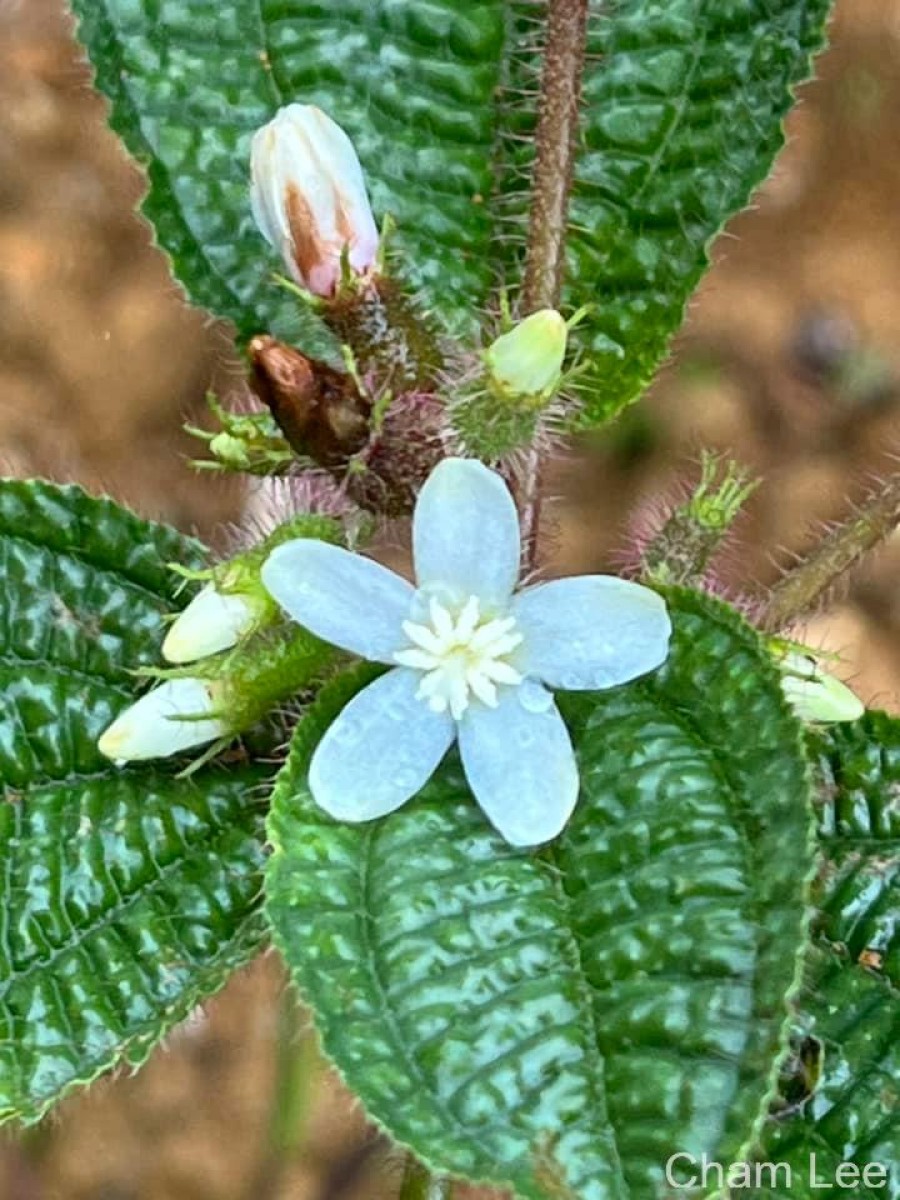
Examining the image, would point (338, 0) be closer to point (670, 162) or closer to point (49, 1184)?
point (670, 162)

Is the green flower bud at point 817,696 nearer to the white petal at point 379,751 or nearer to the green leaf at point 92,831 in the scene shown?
the white petal at point 379,751

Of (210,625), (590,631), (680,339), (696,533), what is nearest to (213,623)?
(210,625)

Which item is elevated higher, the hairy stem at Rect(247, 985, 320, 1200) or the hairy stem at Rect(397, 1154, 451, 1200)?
the hairy stem at Rect(397, 1154, 451, 1200)

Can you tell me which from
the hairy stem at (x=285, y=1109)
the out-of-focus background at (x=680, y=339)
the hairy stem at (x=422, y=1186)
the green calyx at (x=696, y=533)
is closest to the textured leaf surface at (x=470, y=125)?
the green calyx at (x=696, y=533)

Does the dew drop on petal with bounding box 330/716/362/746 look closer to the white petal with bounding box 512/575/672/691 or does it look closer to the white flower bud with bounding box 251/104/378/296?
the white petal with bounding box 512/575/672/691

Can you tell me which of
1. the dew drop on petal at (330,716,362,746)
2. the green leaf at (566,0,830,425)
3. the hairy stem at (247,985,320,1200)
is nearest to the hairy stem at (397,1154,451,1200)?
the dew drop on petal at (330,716,362,746)

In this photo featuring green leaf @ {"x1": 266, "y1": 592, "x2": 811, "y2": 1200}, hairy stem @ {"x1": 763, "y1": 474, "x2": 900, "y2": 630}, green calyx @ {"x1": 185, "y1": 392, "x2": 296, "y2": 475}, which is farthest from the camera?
hairy stem @ {"x1": 763, "y1": 474, "x2": 900, "y2": 630}

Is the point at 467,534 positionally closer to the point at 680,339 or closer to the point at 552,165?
the point at 552,165

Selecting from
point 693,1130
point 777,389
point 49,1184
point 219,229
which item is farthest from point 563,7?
point 49,1184
